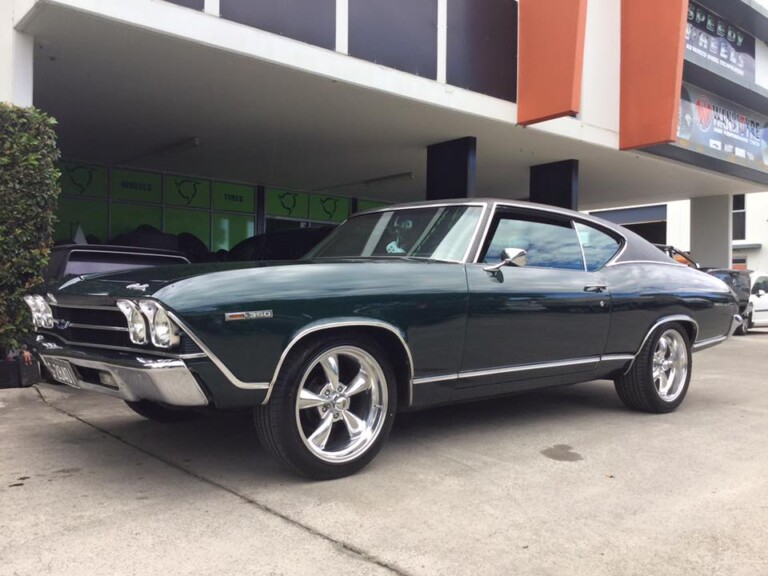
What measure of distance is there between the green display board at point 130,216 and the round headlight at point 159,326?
1236 centimetres

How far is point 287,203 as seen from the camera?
17391 mm

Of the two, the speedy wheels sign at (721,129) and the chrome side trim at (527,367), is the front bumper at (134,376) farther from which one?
the speedy wheels sign at (721,129)

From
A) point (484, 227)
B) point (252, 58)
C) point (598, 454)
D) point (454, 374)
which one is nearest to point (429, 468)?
point (454, 374)

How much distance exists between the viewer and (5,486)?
10.8 ft

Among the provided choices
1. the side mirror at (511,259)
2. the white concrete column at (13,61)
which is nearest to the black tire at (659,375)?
the side mirror at (511,259)

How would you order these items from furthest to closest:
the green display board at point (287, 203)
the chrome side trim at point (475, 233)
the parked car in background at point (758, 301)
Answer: the green display board at point (287, 203) → the parked car in background at point (758, 301) → the chrome side trim at point (475, 233)

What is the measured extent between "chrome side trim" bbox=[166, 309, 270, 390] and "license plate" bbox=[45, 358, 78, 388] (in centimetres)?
90

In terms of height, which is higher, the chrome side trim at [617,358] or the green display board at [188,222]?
the green display board at [188,222]

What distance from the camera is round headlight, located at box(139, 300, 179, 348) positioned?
9.62 ft

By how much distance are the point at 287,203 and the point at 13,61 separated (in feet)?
35.4

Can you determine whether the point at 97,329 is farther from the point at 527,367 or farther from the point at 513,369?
the point at 527,367

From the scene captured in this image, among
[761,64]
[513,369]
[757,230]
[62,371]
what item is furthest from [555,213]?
[757,230]

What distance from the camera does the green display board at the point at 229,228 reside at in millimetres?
16094

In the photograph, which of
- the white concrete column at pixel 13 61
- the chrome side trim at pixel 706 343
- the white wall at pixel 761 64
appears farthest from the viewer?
the white wall at pixel 761 64
